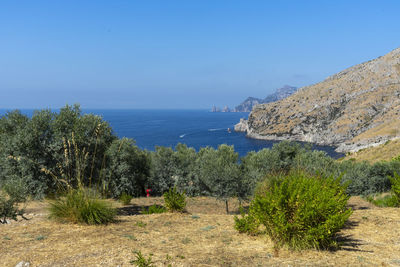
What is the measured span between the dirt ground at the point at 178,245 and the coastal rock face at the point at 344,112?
10830cm

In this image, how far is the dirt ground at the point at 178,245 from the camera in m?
6.27

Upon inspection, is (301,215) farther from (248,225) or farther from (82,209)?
(82,209)

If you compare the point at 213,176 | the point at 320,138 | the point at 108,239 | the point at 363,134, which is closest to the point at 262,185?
the point at 108,239

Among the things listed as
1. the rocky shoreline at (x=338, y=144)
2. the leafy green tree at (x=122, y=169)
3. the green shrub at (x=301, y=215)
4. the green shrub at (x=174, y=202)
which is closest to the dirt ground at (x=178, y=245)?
the green shrub at (x=301, y=215)

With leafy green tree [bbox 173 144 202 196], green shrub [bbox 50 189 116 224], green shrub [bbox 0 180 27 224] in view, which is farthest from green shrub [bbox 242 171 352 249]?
leafy green tree [bbox 173 144 202 196]

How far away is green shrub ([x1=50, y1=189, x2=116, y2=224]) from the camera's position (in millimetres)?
8875

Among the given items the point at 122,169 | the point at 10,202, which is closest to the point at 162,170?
the point at 122,169

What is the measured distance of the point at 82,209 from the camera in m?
8.84

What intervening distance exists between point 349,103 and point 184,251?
15515 centimetres

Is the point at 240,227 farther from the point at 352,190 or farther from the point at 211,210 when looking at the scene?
the point at 352,190

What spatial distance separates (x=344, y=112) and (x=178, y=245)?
15068 cm

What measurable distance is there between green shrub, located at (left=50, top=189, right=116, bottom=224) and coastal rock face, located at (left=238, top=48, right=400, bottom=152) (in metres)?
111

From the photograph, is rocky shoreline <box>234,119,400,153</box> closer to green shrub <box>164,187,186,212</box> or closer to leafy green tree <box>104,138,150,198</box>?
leafy green tree <box>104,138,150,198</box>

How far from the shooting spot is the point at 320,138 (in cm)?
13762
